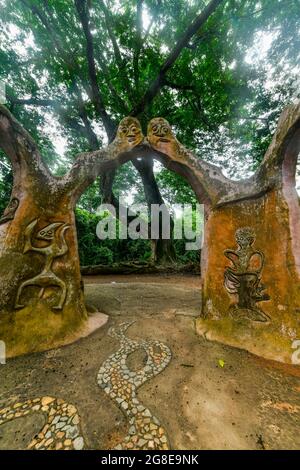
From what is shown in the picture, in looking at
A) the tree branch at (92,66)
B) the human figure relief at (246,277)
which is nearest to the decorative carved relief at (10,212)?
the human figure relief at (246,277)

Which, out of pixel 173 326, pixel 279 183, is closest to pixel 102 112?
pixel 279 183

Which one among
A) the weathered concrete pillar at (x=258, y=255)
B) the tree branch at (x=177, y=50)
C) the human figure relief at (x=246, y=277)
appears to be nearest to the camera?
the weathered concrete pillar at (x=258, y=255)

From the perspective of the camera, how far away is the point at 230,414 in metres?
1.92

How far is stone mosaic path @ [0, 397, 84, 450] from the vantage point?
1.61 m

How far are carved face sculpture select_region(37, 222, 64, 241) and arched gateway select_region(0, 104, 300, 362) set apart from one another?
0.6 inches

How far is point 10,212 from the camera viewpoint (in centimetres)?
348

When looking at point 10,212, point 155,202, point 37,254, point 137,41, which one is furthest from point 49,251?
point 137,41

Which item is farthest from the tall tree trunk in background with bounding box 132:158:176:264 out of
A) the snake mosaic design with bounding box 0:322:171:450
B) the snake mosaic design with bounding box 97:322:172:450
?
the snake mosaic design with bounding box 0:322:171:450

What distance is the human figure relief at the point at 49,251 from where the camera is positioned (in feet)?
10.8

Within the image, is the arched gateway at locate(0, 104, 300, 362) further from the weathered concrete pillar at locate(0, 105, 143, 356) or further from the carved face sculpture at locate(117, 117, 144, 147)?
the carved face sculpture at locate(117, 117, 144, 147)

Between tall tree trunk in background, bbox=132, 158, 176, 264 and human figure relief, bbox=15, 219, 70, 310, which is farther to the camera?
tall tree trunk in background, bbox=132, 158, 176, 264

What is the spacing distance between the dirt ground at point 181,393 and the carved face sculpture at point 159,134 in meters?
3.70

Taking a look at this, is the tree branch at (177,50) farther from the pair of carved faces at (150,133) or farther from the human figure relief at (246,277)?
the human figure relief at (246,277)

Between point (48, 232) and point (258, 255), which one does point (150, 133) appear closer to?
point (48, 232)
